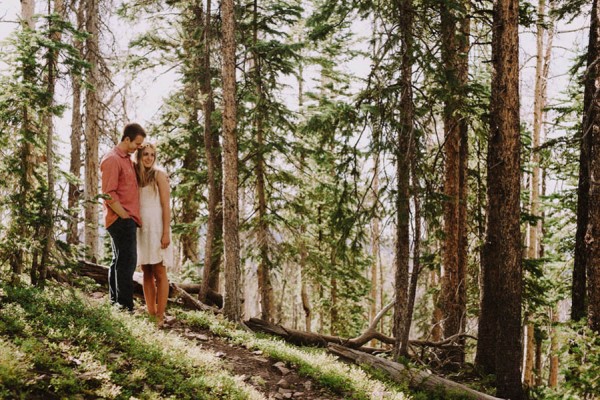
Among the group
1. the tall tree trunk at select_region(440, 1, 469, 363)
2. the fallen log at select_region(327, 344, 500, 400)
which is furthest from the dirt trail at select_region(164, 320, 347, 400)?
the tall tree trunk at select_region(440, 1, 469, 363)

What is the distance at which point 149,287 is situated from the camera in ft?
22.7

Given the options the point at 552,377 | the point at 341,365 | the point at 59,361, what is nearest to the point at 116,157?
the point at 59,361

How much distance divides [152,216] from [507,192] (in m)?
6.11

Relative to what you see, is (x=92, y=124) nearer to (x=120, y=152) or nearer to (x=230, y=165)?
(x=230, y=165)

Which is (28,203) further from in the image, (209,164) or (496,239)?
(496,239)

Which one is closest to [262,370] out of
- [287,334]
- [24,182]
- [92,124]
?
[287,334]

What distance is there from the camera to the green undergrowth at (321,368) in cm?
633

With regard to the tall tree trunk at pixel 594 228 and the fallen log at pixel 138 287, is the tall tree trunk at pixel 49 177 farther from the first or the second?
the tall tree trunk at pixel 594 228

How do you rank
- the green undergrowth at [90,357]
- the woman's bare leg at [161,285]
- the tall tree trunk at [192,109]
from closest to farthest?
the green undergrowth at [90,357] → the woman's bare leg at [161,285] → the tall tree trunk at [192,109]

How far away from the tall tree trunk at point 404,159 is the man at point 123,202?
173 inches

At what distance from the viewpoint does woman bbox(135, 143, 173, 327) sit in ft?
21.8

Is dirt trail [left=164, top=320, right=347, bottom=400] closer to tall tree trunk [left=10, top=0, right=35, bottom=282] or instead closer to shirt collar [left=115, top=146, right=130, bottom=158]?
tall tree trunk [left=10, top=0, right=35, bottom=282]

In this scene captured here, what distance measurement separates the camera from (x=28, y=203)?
637 cm

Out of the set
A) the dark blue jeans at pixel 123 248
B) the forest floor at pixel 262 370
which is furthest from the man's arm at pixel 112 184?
the forest floor at pixel 262 370
